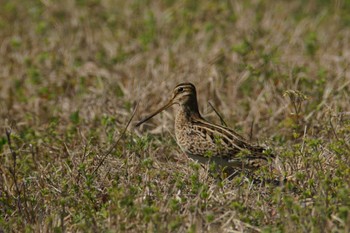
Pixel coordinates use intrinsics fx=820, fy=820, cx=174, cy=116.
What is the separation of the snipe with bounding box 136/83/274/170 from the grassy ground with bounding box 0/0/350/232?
0.46 feet

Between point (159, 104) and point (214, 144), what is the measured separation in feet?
5.59

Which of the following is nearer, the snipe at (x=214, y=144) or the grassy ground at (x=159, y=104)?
the grassy ground at (x=159, y=104)

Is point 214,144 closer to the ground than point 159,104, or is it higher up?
higher up

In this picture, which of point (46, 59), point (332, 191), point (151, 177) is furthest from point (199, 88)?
point (332, 191)

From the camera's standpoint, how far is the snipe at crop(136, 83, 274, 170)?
5.46 metres

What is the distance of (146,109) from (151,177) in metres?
1.80

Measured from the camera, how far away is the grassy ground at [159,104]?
4.81 metres

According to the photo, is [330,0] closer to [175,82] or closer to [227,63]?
[227,63]

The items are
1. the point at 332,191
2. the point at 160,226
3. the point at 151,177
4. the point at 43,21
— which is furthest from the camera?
the point at 43,21

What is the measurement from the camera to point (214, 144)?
18.4 ft

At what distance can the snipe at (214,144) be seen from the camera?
5465 mm

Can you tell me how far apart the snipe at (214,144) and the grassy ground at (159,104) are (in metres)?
0.14

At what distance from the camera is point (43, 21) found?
368 inches

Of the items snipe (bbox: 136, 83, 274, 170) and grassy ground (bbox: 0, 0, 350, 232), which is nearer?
grassy ground (bbox: 0, 0, 350, 232)
